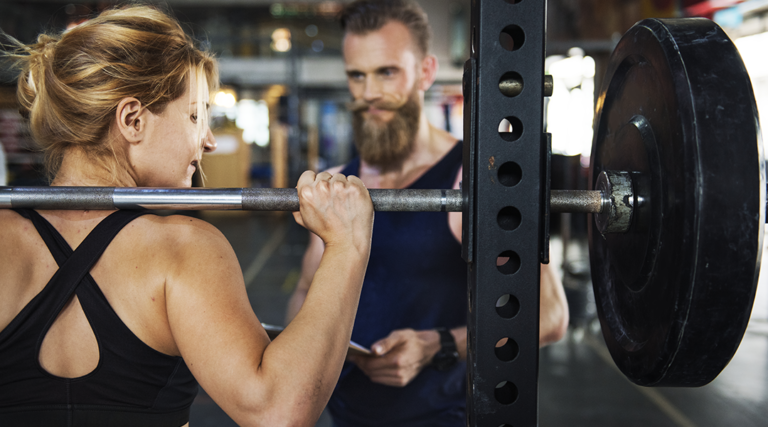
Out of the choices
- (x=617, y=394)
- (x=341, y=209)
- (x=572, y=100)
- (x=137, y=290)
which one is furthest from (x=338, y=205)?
(x=572, y=100)

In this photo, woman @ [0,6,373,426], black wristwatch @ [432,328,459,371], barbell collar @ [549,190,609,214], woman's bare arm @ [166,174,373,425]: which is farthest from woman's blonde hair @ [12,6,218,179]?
black wristwatch @ [432,328,459,371]

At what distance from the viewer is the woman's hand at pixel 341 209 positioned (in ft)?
2.26

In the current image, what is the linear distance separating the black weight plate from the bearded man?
0.51 m

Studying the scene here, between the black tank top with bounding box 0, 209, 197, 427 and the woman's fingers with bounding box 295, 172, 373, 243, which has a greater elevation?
the woman's fingers with bounding box 295, 172, 373, 243

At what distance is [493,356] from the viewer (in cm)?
59

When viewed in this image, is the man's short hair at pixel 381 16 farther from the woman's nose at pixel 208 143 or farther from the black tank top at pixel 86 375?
the black tank top at pixel 86 375

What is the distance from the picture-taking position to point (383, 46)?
1357 millimetres

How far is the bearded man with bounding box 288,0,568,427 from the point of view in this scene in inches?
46.1

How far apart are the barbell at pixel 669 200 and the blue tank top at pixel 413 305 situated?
473 mm

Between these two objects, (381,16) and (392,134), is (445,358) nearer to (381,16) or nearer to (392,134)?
(392,134)

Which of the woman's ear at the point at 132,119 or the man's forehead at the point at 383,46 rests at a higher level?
the man's forehead at the point at 383,46

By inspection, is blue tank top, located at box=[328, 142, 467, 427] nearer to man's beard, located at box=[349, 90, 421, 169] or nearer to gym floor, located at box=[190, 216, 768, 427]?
man's beard, located at box=[349, 90, 421, 169]

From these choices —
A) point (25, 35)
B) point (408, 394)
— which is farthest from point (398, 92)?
point (25, 35)

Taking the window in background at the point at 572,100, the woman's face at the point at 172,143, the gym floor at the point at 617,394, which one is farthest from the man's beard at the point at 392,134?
the window in background at the point at 572,100
